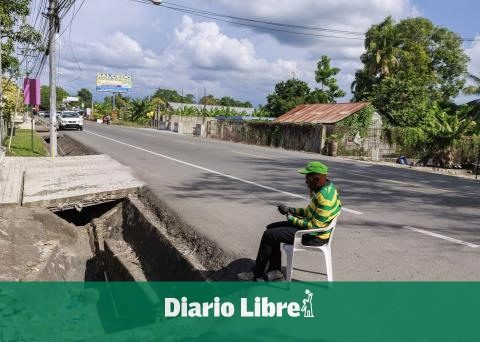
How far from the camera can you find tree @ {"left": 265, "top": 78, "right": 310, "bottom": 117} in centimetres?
5725

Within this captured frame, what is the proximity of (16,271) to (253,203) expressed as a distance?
4.55 metres

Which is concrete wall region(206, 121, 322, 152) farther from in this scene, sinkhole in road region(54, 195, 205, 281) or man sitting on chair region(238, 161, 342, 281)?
man sitting on chair region(238, 161, 342, 281)

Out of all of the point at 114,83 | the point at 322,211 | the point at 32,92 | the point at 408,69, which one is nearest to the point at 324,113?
the point at 408,69

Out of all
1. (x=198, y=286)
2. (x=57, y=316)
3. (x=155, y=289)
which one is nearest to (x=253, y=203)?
(x=155, y=289)

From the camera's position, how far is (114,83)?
96188 mm

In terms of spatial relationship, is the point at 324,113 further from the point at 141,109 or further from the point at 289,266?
the point at 141,109

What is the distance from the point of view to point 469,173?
24.6m

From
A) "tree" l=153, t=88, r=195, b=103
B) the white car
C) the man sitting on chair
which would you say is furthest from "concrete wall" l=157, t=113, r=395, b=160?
"tree" l=153, t=88, r=195, b=103

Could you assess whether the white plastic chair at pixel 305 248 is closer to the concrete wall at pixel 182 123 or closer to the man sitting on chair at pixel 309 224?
the man sitting on chair at pixel 309 224

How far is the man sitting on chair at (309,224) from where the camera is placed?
16.2ft

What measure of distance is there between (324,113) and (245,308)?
30.9 metres

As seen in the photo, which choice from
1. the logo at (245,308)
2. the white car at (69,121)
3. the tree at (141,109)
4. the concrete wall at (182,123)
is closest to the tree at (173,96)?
the tree at (141,109)

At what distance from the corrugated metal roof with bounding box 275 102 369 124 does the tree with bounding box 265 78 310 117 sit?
17.3 meters

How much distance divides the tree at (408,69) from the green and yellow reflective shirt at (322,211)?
1173 inches
